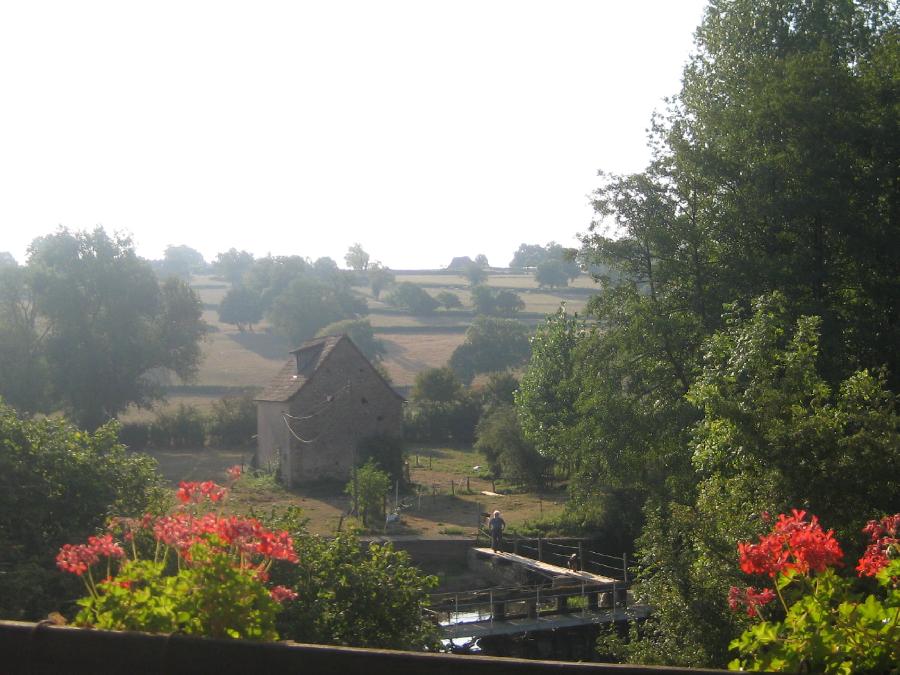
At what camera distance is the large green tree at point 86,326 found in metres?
57.6

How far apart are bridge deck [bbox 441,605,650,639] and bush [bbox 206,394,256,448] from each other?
38.8 meters

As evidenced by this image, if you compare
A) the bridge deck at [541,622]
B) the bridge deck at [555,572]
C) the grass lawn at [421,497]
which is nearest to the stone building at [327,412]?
the grass lawn at [421,497]

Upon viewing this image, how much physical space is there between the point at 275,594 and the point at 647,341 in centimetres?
Result: 1690

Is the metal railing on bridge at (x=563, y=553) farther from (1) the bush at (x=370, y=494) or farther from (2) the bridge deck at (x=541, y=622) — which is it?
(2) the bridge deck at (x=541, y=622)

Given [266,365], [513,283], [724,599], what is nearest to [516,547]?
[724,599]

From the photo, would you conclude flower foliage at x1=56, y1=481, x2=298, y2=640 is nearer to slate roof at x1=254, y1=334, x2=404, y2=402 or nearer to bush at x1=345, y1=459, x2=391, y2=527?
bush at x1=345, y1=459, x2=391, y2=527

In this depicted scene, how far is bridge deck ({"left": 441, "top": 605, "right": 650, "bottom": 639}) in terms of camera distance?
64.7ft

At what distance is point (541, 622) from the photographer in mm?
20844

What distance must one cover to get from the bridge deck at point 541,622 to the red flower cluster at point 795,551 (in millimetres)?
15320

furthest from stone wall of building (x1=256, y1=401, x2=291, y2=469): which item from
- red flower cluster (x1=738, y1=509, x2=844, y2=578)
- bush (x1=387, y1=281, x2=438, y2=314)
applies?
bush (x1=387, y1=281, x2=438, y2=314)

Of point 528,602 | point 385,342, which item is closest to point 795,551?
point 528,602

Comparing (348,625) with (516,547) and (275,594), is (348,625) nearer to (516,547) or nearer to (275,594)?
(275,594)

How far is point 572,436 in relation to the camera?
22.3m

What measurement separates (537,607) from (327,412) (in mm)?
21941
